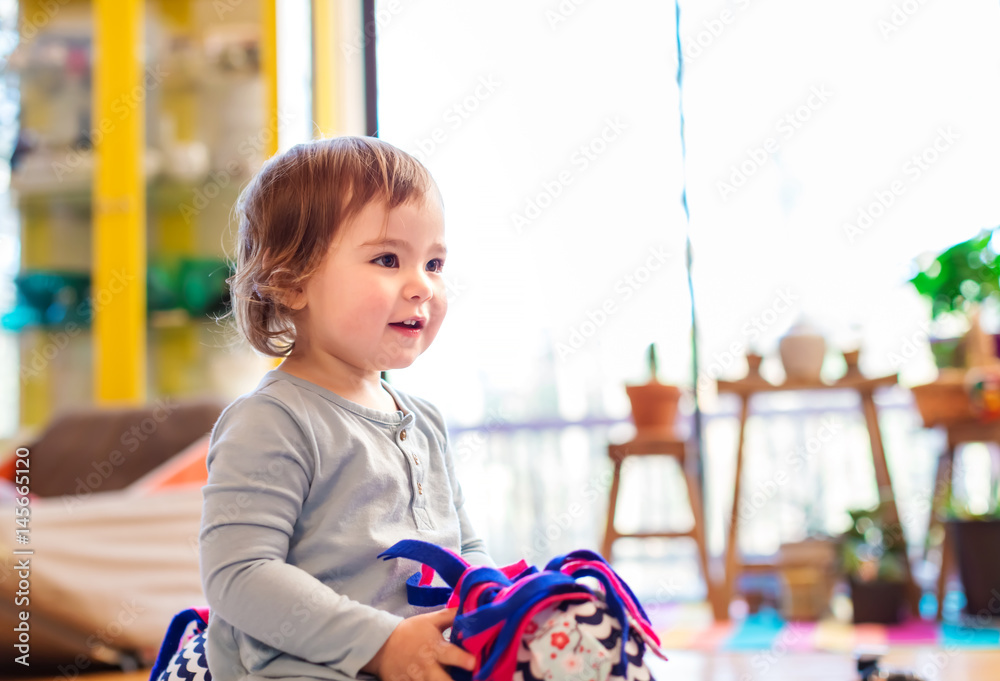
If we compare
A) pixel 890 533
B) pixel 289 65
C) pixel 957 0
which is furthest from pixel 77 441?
pixel 957 0

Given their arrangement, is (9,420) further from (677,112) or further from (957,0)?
(957,0)

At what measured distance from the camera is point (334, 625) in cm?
77

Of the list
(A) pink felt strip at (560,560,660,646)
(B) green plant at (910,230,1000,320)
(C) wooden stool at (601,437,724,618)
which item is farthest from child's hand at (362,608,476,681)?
(B) green plant at (910,230,1000,320)

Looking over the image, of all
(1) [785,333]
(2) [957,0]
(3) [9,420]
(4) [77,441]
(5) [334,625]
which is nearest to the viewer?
(5) [334,625]

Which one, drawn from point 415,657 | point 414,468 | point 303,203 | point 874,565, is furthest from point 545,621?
point 874,565

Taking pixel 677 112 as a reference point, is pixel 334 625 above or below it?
below

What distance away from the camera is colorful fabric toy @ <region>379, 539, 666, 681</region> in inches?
29.0

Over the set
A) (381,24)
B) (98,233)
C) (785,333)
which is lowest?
(785,333)

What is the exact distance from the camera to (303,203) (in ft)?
2.91

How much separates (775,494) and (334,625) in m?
3.02

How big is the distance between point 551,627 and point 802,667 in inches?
57.4

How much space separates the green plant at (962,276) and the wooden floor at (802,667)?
109 cm

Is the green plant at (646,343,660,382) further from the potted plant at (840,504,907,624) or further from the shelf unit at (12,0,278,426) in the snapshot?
the shelf unit at (12,0,278,426)

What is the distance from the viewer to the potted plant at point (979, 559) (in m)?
2.52
